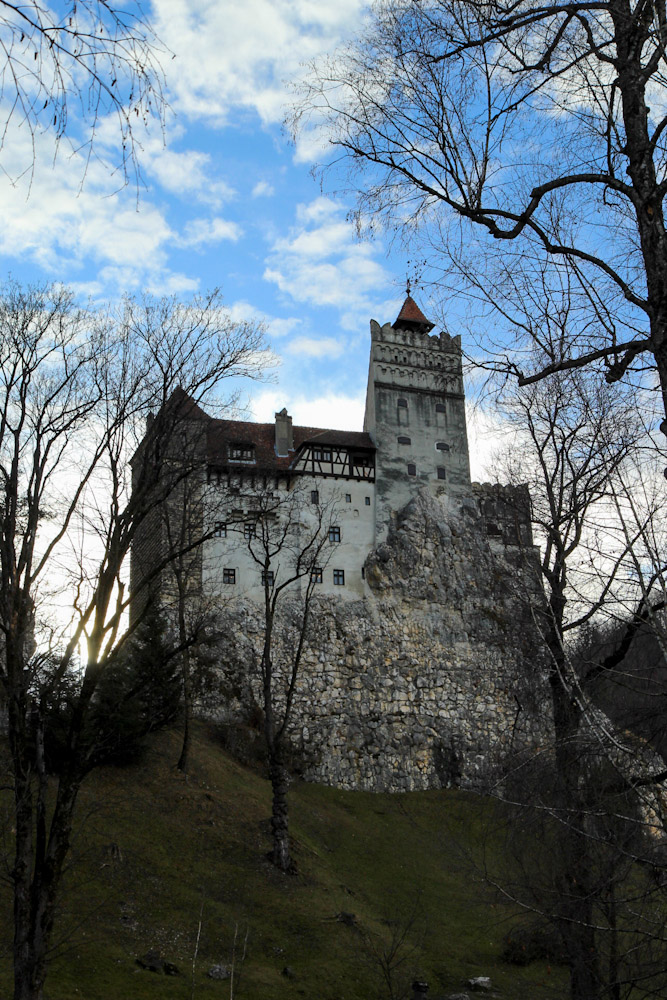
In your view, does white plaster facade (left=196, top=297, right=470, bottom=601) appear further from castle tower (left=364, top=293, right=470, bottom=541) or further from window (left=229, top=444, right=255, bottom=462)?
window (left=229, top=444, right=255, bottom=462)

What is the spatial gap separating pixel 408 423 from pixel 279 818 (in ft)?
95.5

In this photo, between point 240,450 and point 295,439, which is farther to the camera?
point 295,439

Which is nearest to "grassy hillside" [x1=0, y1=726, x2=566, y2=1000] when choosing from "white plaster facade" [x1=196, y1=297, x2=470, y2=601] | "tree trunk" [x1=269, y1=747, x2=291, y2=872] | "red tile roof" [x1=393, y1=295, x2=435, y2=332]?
"tree trunk" [x1=269, y1=747, x2=291, y2=872]

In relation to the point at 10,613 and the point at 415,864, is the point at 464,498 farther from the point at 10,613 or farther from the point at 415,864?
the point at 10,613

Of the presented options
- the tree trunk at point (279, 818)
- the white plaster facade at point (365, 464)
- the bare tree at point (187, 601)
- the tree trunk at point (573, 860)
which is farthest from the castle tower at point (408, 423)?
the tree trunk at point (573, 860)

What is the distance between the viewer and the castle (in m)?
38.5

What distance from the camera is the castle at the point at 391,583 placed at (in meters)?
38.5

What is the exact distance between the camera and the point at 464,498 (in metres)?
48.2

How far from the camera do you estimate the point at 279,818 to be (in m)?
25.3

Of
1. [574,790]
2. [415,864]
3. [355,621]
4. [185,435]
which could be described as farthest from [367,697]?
[574,790]

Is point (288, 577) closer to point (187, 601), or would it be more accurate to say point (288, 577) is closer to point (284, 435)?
point (187, 601)

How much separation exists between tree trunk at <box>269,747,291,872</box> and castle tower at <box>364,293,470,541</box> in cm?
2125

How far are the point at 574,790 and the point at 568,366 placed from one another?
4.40 meters

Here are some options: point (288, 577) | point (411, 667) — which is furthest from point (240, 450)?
point (411, 667)
